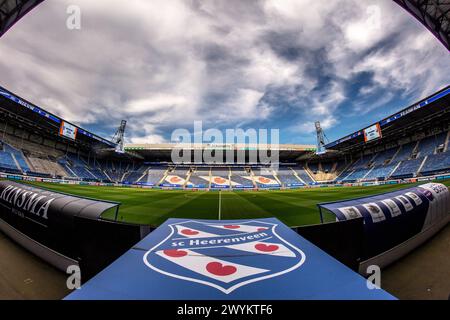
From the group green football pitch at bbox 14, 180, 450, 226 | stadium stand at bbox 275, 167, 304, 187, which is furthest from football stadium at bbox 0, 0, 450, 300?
stadium stand at bbox 275, 167, 304, 187

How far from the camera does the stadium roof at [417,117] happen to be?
2292 centimetres

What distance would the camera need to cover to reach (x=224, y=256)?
227 cm

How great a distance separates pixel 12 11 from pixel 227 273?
50.5ft

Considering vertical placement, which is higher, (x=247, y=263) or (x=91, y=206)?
(x=91, y=206)

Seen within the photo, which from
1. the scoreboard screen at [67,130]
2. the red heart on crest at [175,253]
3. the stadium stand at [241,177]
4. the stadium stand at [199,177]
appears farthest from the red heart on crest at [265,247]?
the stadium stand at [241,177]

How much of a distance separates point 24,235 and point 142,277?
24.6 ft

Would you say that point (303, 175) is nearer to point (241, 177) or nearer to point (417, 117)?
point (241, 177)

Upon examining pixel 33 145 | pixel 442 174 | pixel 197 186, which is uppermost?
pixel 33 145

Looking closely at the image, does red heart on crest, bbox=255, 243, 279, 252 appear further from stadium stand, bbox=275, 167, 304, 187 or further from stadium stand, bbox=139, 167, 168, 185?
stadium stand, bbox=139, 167, 168, 185

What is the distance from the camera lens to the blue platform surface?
1480 millimetres

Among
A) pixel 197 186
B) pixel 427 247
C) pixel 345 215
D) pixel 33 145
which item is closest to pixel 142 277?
pixel 345 215

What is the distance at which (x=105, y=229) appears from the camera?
3174mm

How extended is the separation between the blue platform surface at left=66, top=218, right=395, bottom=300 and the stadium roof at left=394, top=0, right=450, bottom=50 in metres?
14.7

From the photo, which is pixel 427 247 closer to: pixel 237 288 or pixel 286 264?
pixel 286 264
